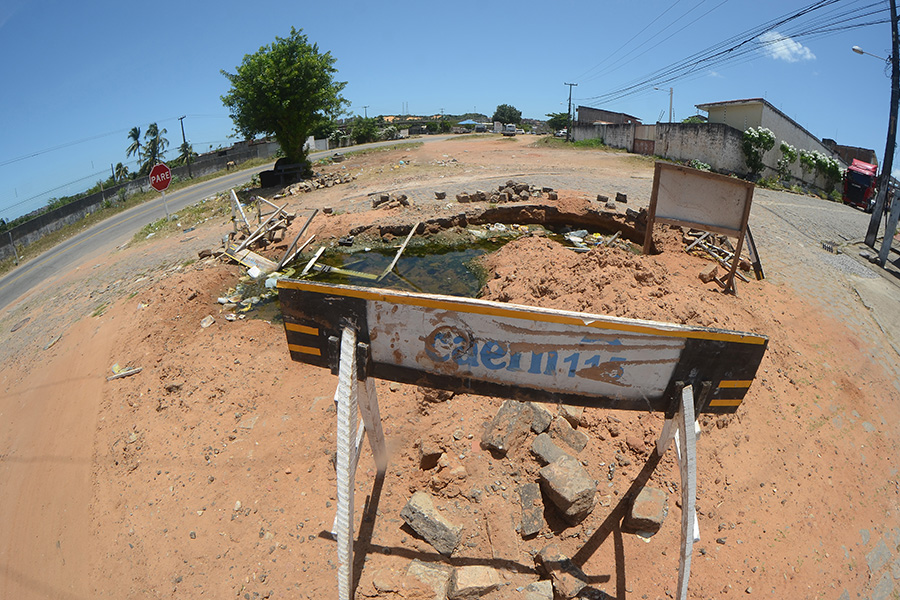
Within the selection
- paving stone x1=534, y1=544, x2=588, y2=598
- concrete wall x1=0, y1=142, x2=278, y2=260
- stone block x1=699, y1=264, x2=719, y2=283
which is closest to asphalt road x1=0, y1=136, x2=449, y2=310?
concrete wall x1=0, y1=142, x2=278, y2=260

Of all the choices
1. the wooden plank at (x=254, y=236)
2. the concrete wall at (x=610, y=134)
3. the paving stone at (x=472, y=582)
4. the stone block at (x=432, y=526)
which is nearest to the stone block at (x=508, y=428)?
the stone block at (x=432, y=526)

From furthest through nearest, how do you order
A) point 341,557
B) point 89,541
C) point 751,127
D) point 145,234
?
point 751,127 → point 145,234 → point 89,541 → point 341,557

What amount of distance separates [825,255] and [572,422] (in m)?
8.98

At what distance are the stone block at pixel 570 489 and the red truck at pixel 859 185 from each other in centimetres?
2198

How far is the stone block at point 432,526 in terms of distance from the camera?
11.5 feet

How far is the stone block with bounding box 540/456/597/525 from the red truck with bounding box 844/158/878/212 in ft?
72.1

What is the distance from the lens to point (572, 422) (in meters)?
4.41

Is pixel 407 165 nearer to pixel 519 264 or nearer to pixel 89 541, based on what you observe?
pixel 519 264

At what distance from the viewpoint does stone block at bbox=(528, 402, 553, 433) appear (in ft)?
13.9

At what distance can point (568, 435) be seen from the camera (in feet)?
13.8

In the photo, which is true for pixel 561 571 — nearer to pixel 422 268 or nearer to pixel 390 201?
pixel 422 268

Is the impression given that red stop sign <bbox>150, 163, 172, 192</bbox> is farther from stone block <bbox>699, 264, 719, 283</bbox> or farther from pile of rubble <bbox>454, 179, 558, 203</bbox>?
stone block <bbox>699, 264, 719, 283</bbox>

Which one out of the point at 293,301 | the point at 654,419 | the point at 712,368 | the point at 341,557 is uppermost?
the point at 293,301

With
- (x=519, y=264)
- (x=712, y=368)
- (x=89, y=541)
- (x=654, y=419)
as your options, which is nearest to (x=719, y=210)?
(x=519, y=264)
